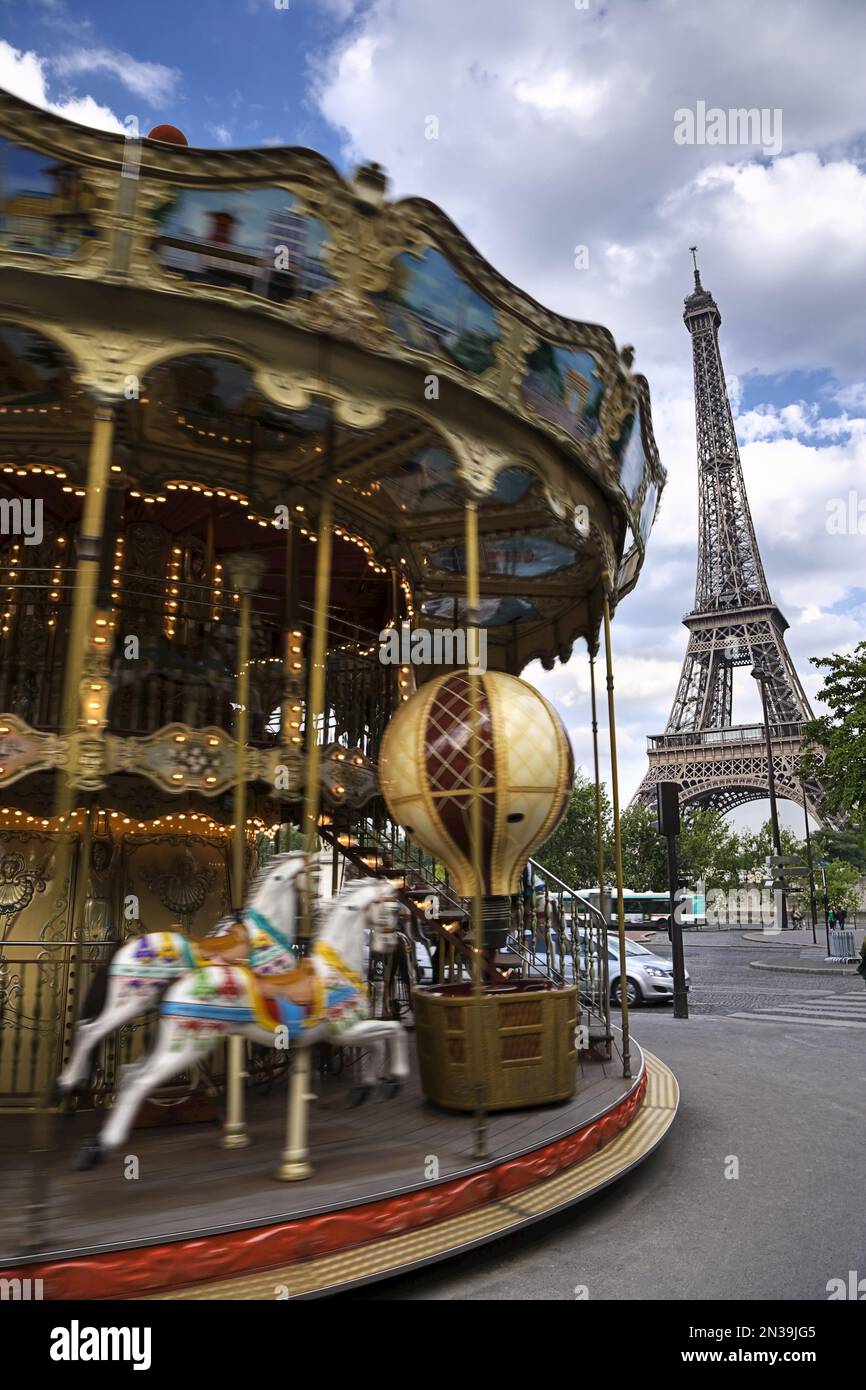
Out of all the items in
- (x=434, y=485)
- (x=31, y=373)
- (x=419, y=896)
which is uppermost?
(x=31, y=373)

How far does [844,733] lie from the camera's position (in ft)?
81.3

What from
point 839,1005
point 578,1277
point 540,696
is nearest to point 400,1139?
point 578,1277

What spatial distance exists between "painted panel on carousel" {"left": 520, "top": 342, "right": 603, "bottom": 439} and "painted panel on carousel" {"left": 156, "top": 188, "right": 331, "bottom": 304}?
184cm

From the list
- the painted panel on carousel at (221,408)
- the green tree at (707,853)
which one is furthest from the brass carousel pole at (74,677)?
the green tree at (707,853)

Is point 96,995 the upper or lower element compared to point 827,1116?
upper

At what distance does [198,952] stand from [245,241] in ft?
14.5

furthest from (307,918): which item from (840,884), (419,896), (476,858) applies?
(840,884)

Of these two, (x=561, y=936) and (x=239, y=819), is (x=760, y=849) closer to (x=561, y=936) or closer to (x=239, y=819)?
(x=561, y=936)

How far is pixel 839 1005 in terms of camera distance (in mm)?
16891

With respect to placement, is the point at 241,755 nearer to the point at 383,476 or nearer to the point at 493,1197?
the point at 383,476

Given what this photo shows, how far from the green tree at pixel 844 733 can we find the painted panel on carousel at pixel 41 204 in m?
23.5

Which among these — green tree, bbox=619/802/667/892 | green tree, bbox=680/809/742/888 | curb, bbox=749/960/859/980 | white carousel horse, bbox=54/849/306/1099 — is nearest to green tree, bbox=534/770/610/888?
green tree, bbox=619/802/667/892
